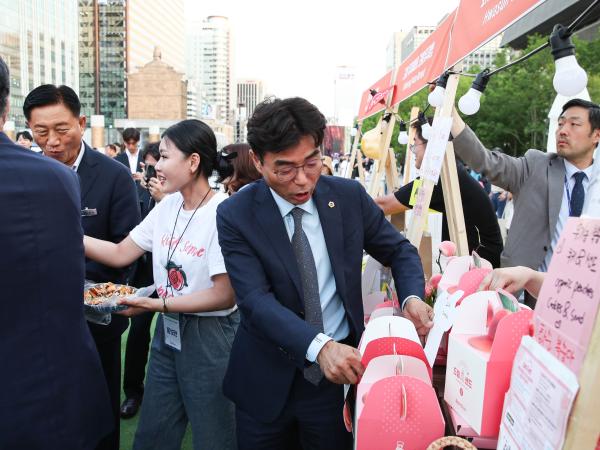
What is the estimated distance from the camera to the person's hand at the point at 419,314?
1679 millimetres

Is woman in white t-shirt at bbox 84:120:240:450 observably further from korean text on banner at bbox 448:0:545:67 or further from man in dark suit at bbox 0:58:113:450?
korean text on banner at bbox 448:0:545:67

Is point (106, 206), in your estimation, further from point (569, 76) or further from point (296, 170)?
point (569, 76)

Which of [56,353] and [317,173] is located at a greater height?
[317,173]

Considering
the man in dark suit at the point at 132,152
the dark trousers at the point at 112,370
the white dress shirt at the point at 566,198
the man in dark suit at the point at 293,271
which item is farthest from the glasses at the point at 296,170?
the man in dark suit at the point at 132,152

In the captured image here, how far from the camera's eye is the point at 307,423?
5.93 ft

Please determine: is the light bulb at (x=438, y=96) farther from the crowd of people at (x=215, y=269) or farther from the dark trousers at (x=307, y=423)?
the dark trousers at (x=307, y=423)

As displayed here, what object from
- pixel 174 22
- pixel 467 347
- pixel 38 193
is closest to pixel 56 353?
pixel 38 193

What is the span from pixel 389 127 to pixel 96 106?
102941mm

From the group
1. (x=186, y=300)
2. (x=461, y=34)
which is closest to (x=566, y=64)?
(x=461, y=34)

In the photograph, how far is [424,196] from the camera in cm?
287

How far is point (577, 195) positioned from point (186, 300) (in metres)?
2.32

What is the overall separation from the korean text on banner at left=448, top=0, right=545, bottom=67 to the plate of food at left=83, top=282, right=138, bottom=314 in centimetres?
204

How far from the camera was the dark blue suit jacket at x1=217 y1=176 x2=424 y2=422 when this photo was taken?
1684 millimetres

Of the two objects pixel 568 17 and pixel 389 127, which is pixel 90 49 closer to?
pixel 568 17
